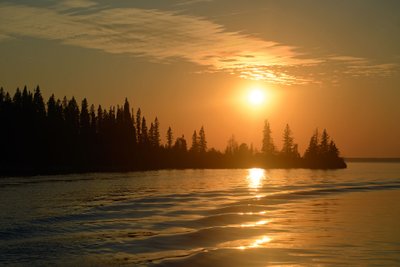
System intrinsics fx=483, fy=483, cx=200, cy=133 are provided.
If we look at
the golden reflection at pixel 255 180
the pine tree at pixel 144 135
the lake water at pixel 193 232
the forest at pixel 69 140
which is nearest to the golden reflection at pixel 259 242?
the lake water at pixel 193 232

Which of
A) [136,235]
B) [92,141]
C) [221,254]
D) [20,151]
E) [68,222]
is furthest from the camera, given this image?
[92,141]

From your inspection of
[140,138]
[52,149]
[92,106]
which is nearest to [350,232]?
[52,149]

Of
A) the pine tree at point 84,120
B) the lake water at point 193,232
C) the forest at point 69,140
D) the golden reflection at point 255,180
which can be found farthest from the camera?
the pine tree at point 84,120

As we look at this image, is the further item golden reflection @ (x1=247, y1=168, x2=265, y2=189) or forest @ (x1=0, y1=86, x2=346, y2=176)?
forest @ (x1=0, y1=86, x2=346, y2=176)

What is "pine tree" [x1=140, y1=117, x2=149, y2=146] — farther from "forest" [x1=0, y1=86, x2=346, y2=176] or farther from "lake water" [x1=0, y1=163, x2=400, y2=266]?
"lake water" [x1=0, y1=163, x2=400, y2=266]

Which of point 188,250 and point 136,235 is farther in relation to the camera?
point 136,235

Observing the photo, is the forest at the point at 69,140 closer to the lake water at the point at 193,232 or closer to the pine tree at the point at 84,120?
the pine tree at the point at 84,120

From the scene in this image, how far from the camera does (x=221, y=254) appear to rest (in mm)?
19641

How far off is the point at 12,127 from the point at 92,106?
158 feet

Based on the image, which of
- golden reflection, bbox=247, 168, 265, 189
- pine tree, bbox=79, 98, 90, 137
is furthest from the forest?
golden reflection, bbox=247, 168, 265, 189

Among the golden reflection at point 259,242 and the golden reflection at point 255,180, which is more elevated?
the golden reflection at point 255,180

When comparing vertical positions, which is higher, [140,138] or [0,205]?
[140,138]

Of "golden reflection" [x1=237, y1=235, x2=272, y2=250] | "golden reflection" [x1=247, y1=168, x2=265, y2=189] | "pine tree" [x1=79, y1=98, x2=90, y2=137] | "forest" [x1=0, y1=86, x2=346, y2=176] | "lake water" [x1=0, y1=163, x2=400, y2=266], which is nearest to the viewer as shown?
"lake water" [x1=0, y1=163, x2=400, y2=266]

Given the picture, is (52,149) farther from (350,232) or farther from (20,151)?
(350,232)
